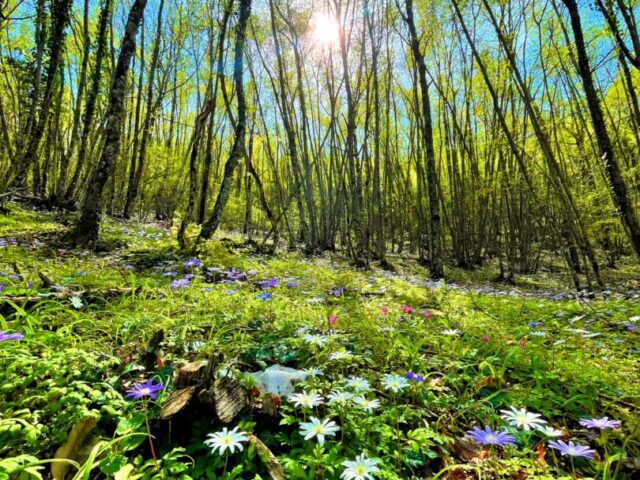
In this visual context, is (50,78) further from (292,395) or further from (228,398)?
(292,395)

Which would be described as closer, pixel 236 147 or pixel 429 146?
pixel 236 147

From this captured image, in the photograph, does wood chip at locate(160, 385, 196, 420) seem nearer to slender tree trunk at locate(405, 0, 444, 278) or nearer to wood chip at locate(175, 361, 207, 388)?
wood chip at locate(175, 361, 207, 388)

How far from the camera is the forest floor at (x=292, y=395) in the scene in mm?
1051

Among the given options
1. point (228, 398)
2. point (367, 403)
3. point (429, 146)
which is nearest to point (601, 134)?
point (429, 146)

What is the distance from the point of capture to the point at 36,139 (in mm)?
6297

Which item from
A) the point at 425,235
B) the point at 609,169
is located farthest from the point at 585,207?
the point at 425,235

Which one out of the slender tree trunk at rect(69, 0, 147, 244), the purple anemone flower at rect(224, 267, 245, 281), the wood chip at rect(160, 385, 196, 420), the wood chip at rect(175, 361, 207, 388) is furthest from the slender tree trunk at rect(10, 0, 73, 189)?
the wood chip at rect(160, 385, 196, 420)

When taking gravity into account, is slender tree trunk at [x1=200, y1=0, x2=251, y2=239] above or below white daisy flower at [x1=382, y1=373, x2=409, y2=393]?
above

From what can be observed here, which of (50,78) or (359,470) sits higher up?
(50,78)

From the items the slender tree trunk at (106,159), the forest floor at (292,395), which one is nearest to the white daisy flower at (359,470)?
the forest floor at (292,395)

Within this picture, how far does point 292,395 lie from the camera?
1.27 meters

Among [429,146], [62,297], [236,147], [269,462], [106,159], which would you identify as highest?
[429,146]

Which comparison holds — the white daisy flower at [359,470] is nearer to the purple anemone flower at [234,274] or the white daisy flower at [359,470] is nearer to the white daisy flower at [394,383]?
the white daisy flower at [394,383]

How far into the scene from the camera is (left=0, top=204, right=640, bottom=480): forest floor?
1.05 metres
